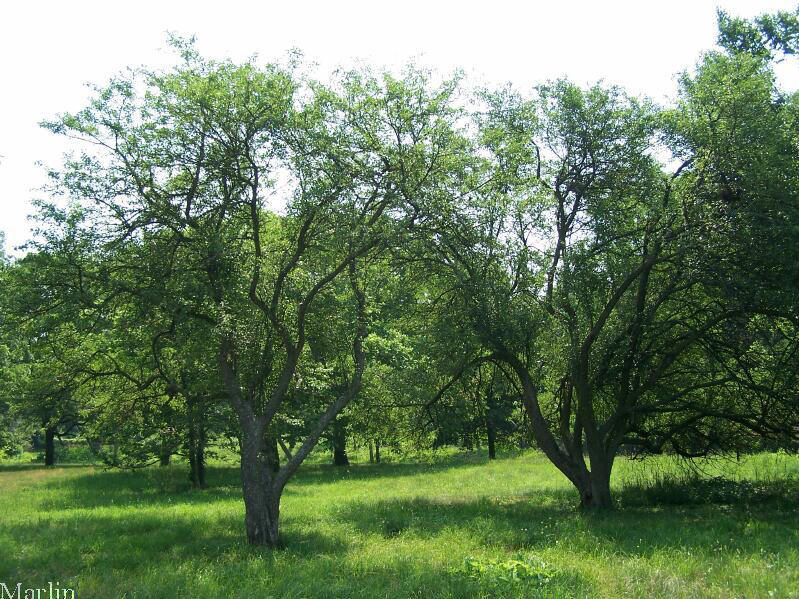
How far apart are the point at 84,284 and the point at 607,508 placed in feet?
44.5

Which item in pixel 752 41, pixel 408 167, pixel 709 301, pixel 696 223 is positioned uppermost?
pixel 752 41

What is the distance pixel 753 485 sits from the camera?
1750 cm

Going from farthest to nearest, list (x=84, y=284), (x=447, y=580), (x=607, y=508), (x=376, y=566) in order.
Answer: (x=607, y=508), (x=84, y=284), (x=376, y=566), (x=447, y=580)

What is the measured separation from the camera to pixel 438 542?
41.0 ft

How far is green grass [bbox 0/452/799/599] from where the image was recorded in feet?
28.8

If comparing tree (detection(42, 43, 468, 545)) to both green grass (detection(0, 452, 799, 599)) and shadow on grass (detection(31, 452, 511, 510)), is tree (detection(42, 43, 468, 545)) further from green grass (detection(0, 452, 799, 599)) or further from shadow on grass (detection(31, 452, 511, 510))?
shadow on grass (detection(31, 452, 511, 510))

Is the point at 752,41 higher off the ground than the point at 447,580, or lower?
higher

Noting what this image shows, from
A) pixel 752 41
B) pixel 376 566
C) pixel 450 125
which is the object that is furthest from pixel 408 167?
pixel 752 41

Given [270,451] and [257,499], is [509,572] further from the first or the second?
[270,451]

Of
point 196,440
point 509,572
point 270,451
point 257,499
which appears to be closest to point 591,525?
point 509,572

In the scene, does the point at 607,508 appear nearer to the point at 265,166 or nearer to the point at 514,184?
the point at 514,184

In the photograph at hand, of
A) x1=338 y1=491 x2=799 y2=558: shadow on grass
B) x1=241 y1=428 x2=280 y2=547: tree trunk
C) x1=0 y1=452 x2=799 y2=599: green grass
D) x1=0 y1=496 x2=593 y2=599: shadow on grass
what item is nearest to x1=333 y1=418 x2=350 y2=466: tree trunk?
x1=0 y1=452 x2=799 y2=599: green grass

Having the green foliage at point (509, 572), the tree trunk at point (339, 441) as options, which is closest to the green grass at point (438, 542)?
the green foliage at point (509, 572)

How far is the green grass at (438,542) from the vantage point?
8773 mm
